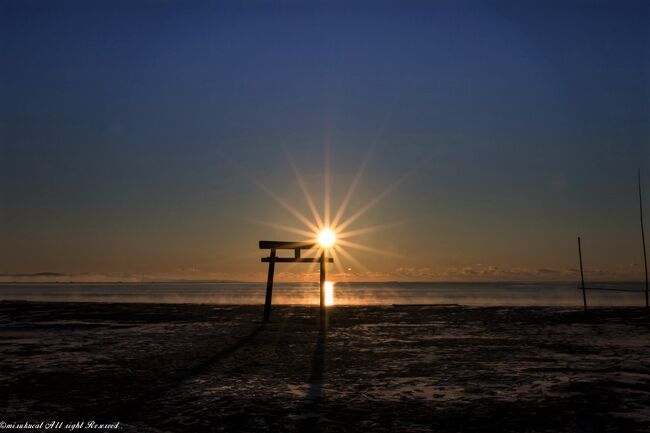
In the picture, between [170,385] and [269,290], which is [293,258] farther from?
[170,385]

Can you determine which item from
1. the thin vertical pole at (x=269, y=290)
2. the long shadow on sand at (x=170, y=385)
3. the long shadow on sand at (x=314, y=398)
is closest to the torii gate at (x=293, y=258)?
the thin vertical pole at (x=269, y=290)

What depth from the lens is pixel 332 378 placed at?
11.3 meters

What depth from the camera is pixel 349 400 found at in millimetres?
9258

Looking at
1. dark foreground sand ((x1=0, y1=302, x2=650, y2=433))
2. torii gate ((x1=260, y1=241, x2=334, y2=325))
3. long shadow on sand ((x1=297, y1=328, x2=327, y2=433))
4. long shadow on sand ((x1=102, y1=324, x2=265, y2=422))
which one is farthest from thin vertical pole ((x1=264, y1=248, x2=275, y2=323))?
long shadow on sand ((x1=297, y1=328, x2=327, y2=433))

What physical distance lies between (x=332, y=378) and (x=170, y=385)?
3.06 metres

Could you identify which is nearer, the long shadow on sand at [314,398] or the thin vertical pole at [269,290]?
the long shadow on sand at [314,398]

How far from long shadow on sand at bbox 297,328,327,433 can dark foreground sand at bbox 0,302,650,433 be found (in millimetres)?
28

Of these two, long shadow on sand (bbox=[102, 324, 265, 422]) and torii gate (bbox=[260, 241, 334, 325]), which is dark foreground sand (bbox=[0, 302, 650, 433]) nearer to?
long shadow on sand (bbox=[102, 324, 265, 422])

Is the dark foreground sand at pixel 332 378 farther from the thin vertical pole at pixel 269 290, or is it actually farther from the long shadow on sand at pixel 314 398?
the thin vertical pole at pixel 269 290

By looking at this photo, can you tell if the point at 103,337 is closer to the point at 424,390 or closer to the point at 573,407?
the point at 424,390

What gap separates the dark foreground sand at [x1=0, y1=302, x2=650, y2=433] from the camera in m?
8.08

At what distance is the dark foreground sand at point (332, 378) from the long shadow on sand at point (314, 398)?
0.09 ft

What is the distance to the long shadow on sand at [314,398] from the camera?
771 centimetres

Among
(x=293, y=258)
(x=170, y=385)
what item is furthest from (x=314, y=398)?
(x=293, y=258)
